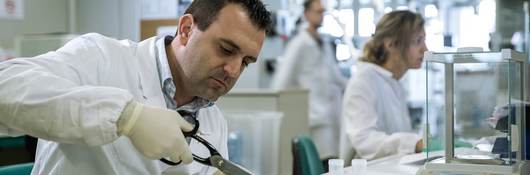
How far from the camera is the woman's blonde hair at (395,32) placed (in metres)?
2.18

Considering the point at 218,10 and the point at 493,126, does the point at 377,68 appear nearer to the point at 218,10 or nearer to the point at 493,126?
the point at 493,126

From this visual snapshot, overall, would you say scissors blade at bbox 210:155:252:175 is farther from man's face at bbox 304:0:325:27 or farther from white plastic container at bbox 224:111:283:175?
man's face at bbox 304:0:325:27

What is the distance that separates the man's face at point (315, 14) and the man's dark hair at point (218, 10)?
8.10 feet

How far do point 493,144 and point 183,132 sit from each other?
734 mm

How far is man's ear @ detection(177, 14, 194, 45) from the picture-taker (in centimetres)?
129

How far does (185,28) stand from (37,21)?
2064 mm

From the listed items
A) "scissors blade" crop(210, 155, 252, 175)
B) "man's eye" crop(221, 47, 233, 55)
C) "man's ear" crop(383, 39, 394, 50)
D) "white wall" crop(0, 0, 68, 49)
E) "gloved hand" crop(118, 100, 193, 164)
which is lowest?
"scissors blade" crop(210, 155, 252, 175)

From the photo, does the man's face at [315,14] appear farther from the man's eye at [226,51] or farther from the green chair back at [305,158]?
the man's eye at [226,51]

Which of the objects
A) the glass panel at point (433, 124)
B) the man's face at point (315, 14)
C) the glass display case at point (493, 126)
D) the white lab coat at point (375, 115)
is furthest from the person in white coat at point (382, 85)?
the man's face at point (315, 14)

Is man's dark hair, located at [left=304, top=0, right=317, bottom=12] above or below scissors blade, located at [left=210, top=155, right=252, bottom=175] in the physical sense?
above

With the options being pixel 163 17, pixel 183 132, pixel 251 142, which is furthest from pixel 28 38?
pixel 183 132

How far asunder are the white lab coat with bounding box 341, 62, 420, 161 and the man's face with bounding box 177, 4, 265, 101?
93cm

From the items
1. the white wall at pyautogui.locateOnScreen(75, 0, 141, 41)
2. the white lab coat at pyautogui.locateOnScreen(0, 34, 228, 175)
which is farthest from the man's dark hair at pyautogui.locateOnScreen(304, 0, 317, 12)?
the white lab coat at pyautogui.locateOnScreen(0, 34, 228, 175)

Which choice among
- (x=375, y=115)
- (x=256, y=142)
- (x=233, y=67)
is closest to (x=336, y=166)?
(x=233, y=67)
